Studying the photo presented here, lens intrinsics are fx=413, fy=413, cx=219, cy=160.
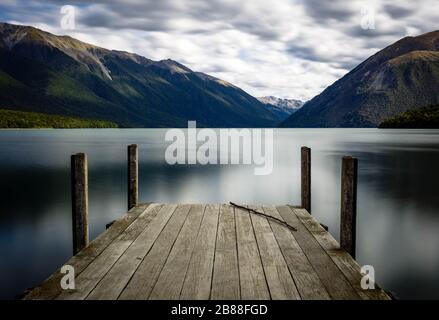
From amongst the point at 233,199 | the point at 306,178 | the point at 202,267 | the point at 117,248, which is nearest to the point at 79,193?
the point at 117,248

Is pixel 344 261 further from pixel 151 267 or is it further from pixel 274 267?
pixel 151 267

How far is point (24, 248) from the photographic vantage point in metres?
12.0

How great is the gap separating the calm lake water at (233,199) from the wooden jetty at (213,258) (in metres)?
2.63

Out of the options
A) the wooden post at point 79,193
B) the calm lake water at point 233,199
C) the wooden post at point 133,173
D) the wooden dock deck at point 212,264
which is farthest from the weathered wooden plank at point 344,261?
the wooden post at point 133,173

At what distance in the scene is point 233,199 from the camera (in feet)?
71.2

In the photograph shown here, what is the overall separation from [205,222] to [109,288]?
4.09 meters

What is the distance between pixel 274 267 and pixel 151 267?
182cm

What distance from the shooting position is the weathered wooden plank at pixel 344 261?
521 cm

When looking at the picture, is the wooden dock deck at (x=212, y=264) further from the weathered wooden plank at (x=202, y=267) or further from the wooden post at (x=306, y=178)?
the wooden post at (x=306, y=178)

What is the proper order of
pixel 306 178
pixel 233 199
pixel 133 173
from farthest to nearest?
1. pixel 233 199
2. pixel 133 173
3. pixel 306 178

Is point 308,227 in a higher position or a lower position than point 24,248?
higher
